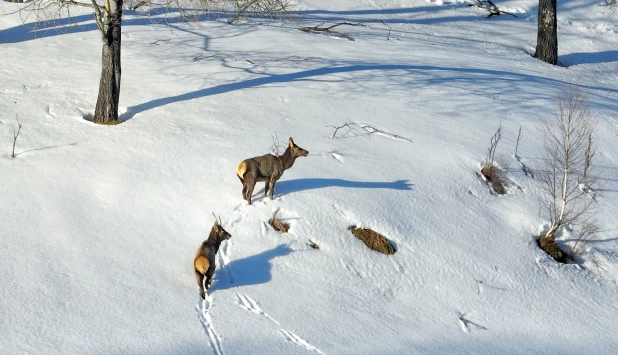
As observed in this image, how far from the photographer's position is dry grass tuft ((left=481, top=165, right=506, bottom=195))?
11812 mm

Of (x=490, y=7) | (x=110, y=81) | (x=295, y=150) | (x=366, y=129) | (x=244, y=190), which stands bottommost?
(x=244, y=190)

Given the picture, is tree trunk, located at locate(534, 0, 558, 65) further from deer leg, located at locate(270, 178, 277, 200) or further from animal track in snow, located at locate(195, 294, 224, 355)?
animal track in snow, located at locate(195, 294, 224, 355)

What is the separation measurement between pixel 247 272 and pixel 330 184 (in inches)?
90.3

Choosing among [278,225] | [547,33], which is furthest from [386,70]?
[278,225]

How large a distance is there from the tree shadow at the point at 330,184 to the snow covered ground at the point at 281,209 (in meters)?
0.04

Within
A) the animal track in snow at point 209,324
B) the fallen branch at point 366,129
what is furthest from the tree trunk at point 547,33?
the animal track in snow at point 209,324

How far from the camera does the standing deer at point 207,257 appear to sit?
8438 millimetres

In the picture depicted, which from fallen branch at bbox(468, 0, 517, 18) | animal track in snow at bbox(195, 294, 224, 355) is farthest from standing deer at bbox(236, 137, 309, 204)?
fallen branch at bbox(468, 0, 517, 18)

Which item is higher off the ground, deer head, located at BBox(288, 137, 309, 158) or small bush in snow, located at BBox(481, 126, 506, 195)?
deer head, located at BBox(288, 137, 309, 158)

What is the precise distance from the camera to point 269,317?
8523 mm

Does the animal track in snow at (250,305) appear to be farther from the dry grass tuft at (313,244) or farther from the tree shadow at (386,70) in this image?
the tree shadow at (386,70)

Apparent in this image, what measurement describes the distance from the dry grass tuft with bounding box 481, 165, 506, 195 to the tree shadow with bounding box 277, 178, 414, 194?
4.94ft

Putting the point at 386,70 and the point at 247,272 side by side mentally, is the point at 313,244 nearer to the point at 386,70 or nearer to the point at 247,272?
the point at 247,272

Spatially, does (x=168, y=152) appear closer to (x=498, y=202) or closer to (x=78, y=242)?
(x=78, y=242)
